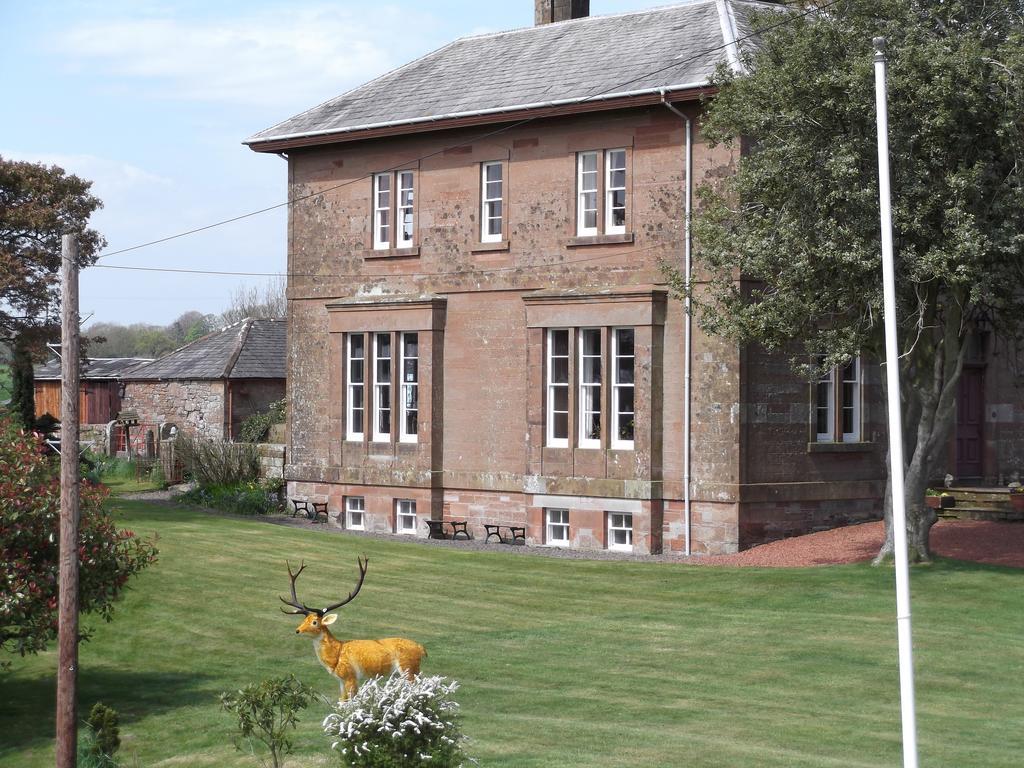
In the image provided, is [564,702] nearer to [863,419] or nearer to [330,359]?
[863,419]

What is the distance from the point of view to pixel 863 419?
27.7 metres

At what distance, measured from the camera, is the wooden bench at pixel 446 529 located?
29547mm

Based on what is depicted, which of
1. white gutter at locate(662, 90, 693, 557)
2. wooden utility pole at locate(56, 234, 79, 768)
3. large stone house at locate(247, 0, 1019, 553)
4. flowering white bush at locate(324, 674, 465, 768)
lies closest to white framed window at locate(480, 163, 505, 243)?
large stone house at locate(247, 0, 1019, 553)

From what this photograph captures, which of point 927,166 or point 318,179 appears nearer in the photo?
point 927,166

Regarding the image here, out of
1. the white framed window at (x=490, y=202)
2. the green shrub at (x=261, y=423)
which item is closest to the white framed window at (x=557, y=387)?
the white framed window at (x=490, y=202)

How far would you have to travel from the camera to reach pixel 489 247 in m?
29.0

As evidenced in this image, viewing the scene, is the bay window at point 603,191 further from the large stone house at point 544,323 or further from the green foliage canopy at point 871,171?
the green foliage canopy at point 871,171

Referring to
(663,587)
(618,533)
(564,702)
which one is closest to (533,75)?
(618,533)

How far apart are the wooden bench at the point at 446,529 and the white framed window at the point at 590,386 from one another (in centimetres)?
358

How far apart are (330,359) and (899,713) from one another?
767 inches

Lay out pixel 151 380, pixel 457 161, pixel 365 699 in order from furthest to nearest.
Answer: pixel 151 380 < pixel 457 161 < pixel 365 699

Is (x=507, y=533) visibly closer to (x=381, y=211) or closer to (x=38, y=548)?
(x=381, y=211)

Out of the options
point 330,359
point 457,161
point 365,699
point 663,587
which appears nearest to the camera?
point 365,699

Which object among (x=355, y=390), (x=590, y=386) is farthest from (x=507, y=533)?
(x=355, y=390)
